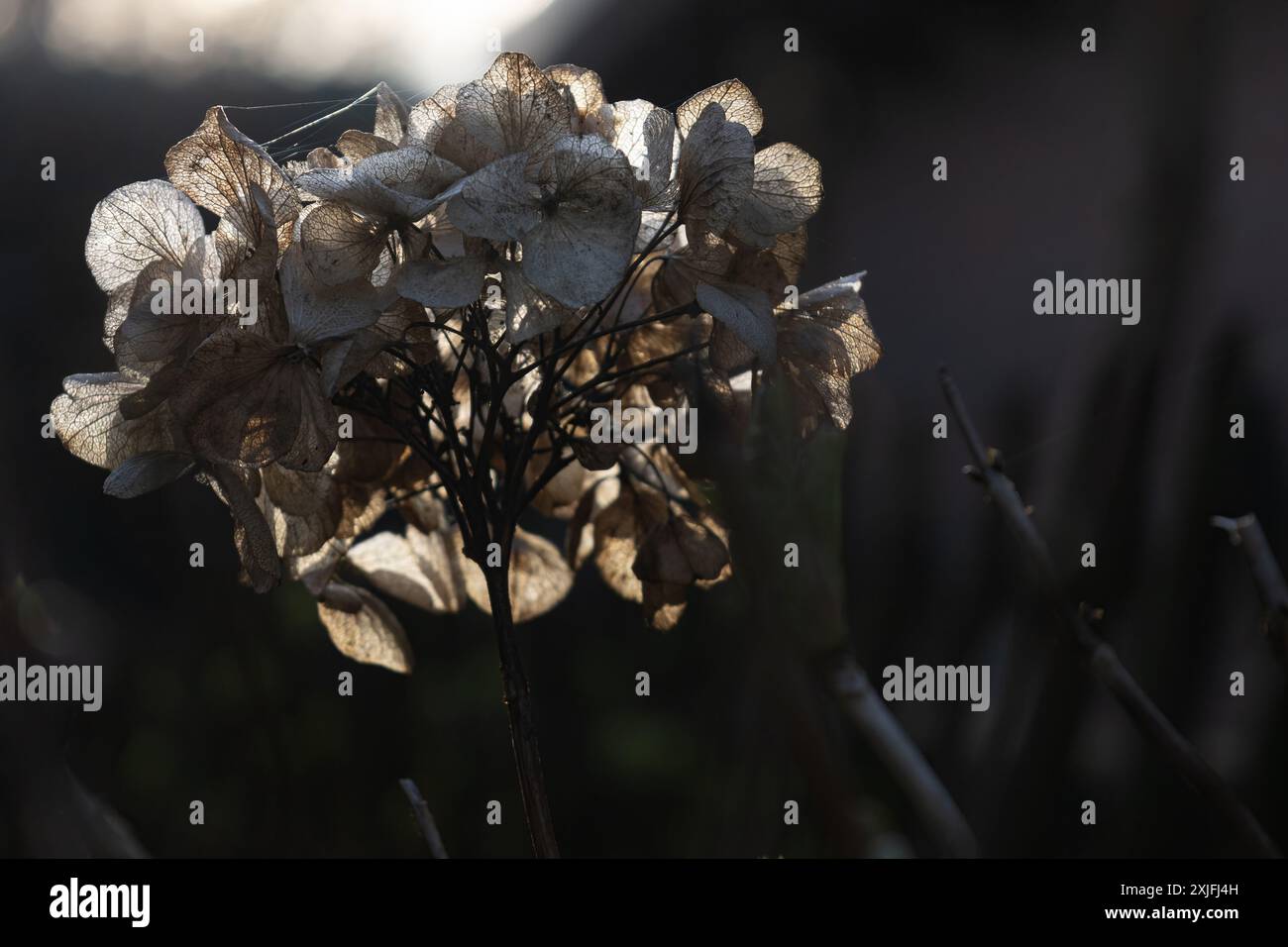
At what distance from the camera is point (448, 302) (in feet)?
1.26

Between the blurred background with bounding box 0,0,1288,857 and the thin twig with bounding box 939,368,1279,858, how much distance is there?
0.72ft

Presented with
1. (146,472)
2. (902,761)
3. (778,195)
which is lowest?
(902,761)

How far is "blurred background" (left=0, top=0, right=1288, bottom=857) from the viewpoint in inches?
37.9

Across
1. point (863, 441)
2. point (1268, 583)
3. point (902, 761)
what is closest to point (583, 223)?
point (902, 761)

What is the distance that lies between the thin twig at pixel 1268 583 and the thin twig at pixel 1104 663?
3.0 inches

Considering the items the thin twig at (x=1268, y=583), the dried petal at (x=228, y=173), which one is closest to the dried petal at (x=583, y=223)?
the dried petal at (x=228, y=173)

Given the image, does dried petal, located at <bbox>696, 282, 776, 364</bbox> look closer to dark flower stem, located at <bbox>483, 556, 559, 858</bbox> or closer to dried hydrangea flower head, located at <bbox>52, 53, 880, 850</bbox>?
dried hydrangea flower head, located at <bbox>52, 53, 880, 850</bbox>

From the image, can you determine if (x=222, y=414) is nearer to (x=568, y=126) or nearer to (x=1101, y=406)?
(x=568, y=126)

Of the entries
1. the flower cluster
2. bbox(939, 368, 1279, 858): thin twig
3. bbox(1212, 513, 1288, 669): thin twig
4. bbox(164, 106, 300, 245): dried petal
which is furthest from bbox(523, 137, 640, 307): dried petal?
bbox(1212, 513, 1288, 669): thin twig

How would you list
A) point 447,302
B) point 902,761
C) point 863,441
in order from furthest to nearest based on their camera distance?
point 863,441
point 902,761
point 447,302

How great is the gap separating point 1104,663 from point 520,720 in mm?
322

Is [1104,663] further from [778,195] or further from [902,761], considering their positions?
[778,195]

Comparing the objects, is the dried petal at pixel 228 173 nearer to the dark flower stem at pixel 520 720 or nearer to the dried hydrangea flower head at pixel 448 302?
the dried hydrangea flower head at pixel 448 302

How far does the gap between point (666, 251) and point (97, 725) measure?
994 millimetres
